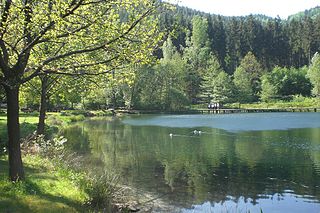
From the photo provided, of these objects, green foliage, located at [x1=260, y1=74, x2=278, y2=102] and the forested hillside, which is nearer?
green foliage, located at [x1=260, y1=74, x2=278, y2=102]

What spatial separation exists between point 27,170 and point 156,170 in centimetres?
1079

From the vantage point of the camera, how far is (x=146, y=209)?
16.9m

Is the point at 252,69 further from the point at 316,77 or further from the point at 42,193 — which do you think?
the point at 42,193

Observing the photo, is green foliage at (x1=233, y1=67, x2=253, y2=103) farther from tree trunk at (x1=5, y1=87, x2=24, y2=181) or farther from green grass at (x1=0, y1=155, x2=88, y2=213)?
tree trunk at (x1=5, y1=87, x2=24, y2=181)

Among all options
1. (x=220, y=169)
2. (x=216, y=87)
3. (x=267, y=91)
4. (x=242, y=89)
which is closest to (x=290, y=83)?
(x=267, y=91)

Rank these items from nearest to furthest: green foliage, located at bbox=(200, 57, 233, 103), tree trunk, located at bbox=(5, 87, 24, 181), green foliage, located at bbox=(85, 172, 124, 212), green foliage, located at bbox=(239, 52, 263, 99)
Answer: tree trunk, located at bbox=(5, 87, 24, 181) → green foliage, located at bbox=(85, 172, 124, 212) → green foliage, located at bbox=(200, 57, 233, 103) → green foliage, located at bbox=(239, 52, 263, 99)

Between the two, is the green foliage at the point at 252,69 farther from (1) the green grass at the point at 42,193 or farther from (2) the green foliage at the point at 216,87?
(1) the green grass at the point at 42,193

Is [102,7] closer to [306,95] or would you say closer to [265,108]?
[265,108]

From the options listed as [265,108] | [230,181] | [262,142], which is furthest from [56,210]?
[265,108]

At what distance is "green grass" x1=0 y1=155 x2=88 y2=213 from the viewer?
1183 centimetres

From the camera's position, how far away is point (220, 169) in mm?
26234

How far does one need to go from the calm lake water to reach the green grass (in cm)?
465

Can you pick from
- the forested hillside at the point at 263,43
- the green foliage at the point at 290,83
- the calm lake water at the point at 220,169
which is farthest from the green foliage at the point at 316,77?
the calm lake water at the point at 220,169

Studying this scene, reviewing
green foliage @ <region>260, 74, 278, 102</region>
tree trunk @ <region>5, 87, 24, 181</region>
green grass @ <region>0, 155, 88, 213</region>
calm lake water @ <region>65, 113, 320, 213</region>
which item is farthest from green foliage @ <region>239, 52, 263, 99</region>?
A: tree trunk @ <region>5, 87, 24, 181</region>
